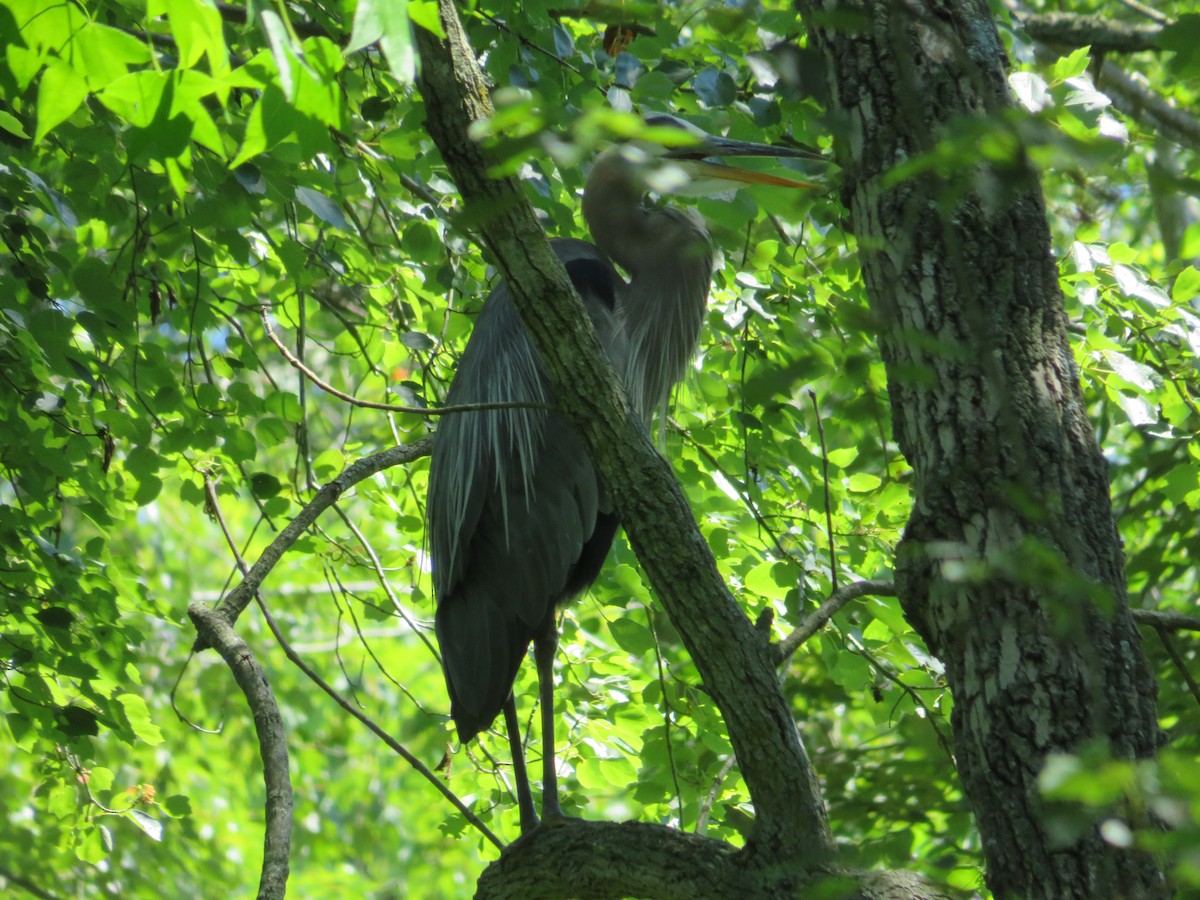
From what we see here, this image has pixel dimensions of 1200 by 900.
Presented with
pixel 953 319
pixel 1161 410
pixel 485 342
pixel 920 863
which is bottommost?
pixel 920 863

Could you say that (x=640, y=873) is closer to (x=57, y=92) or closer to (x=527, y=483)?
(x=527, y=483)

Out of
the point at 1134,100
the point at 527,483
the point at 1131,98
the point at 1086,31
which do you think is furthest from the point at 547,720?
the point at 1131,98

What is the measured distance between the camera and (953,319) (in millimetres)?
1854

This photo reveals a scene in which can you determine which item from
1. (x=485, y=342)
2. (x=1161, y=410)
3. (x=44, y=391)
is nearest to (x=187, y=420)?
(x=44, y=391)

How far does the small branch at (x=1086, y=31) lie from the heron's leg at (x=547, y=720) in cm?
306

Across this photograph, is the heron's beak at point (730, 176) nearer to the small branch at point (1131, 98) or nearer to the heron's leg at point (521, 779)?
the heron's leg at point (521, 779)

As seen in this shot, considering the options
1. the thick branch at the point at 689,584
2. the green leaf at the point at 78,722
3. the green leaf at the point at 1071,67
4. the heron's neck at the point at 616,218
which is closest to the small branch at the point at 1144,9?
the green leaf at the point at 1071,67

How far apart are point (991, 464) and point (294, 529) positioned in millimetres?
1447

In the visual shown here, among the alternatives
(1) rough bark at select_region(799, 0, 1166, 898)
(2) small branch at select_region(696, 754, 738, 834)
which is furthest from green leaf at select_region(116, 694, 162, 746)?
(1) rough bark at select_region(799, 0, 1166, 898)

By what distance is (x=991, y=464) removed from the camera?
1784mm

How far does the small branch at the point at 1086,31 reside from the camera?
468 centimetres

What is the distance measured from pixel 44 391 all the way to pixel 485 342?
1.23m

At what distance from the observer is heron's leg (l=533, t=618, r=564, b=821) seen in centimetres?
334

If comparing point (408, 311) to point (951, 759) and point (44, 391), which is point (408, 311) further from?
point (951, 759)
